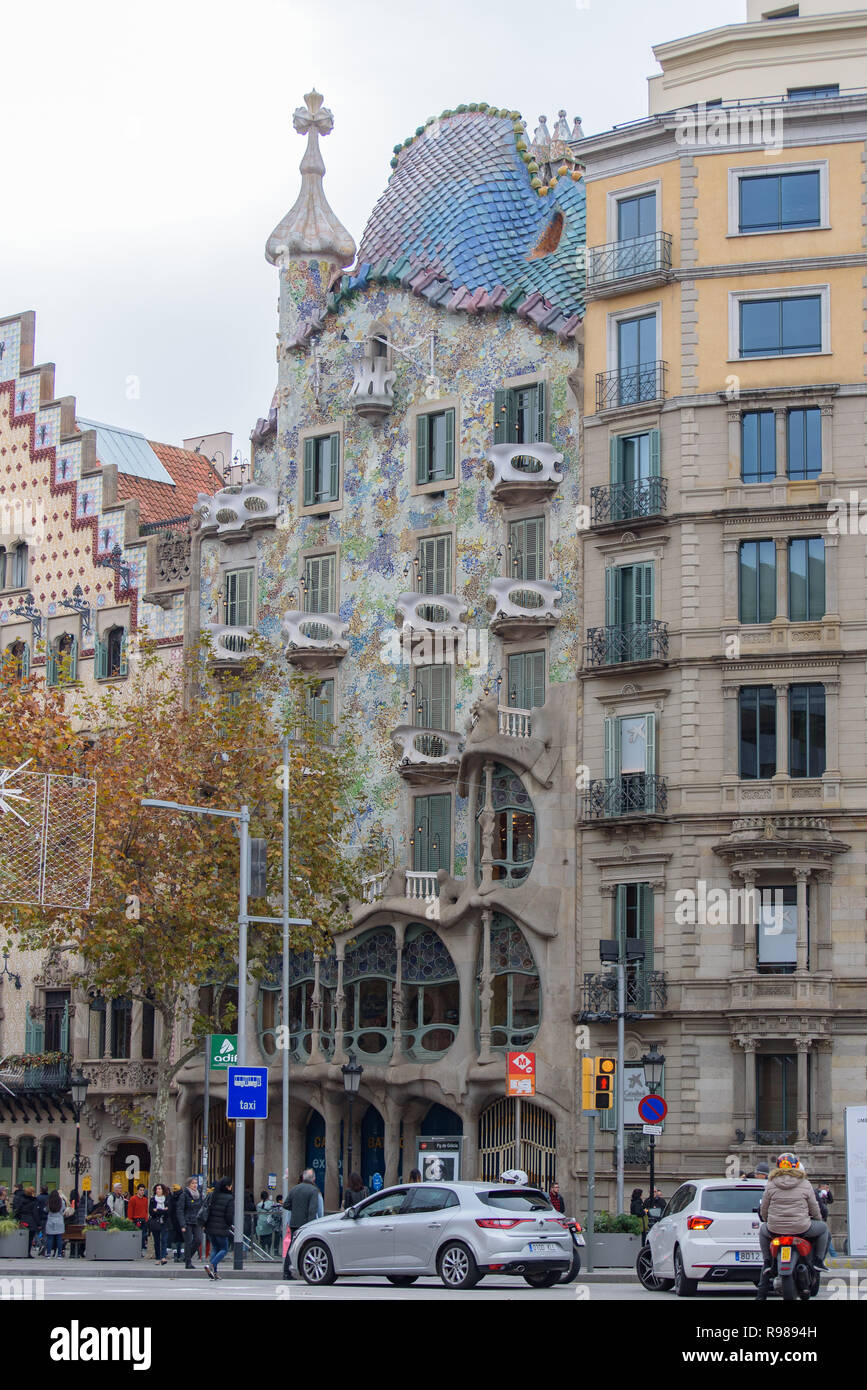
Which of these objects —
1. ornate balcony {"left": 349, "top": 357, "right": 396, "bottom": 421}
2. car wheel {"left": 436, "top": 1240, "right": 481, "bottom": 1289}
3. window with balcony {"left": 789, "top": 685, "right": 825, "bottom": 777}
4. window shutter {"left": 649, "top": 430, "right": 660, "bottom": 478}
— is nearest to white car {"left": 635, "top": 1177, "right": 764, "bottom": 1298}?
car wheel {"left": 436, "top": 1240, "right": 481, "bottom": 1289}

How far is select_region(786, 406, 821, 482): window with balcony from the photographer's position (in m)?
46.2

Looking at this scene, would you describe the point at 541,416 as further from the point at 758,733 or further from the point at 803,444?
the point at 758,733

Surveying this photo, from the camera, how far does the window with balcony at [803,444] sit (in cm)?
4622

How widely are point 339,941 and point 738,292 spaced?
17153 millimetres

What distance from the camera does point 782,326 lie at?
47.0m

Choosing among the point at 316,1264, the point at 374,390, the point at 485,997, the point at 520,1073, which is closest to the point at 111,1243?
the point at 520,1073

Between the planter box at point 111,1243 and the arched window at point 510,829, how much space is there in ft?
39.5

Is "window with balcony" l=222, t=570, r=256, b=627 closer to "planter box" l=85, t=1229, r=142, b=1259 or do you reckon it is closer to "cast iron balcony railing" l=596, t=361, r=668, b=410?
"cast iron balcony railing" l=596, t=361, r=668, b=410

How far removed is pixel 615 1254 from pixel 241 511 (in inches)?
1071

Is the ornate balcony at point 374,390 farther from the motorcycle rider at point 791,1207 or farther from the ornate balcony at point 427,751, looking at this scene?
the motorcycle rider at point 791,1207

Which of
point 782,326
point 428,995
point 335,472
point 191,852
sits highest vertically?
point 782,326

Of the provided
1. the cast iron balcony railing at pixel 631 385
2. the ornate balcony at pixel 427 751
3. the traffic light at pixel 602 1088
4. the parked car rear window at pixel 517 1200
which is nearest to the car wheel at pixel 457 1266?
the parked car rear window at pixel 517 1200

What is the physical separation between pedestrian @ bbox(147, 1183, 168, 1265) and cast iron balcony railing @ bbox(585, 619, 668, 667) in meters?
14.7

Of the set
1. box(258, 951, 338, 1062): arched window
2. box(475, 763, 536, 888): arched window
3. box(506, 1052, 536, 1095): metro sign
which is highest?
box(475, 763, 536, 888): arched window
